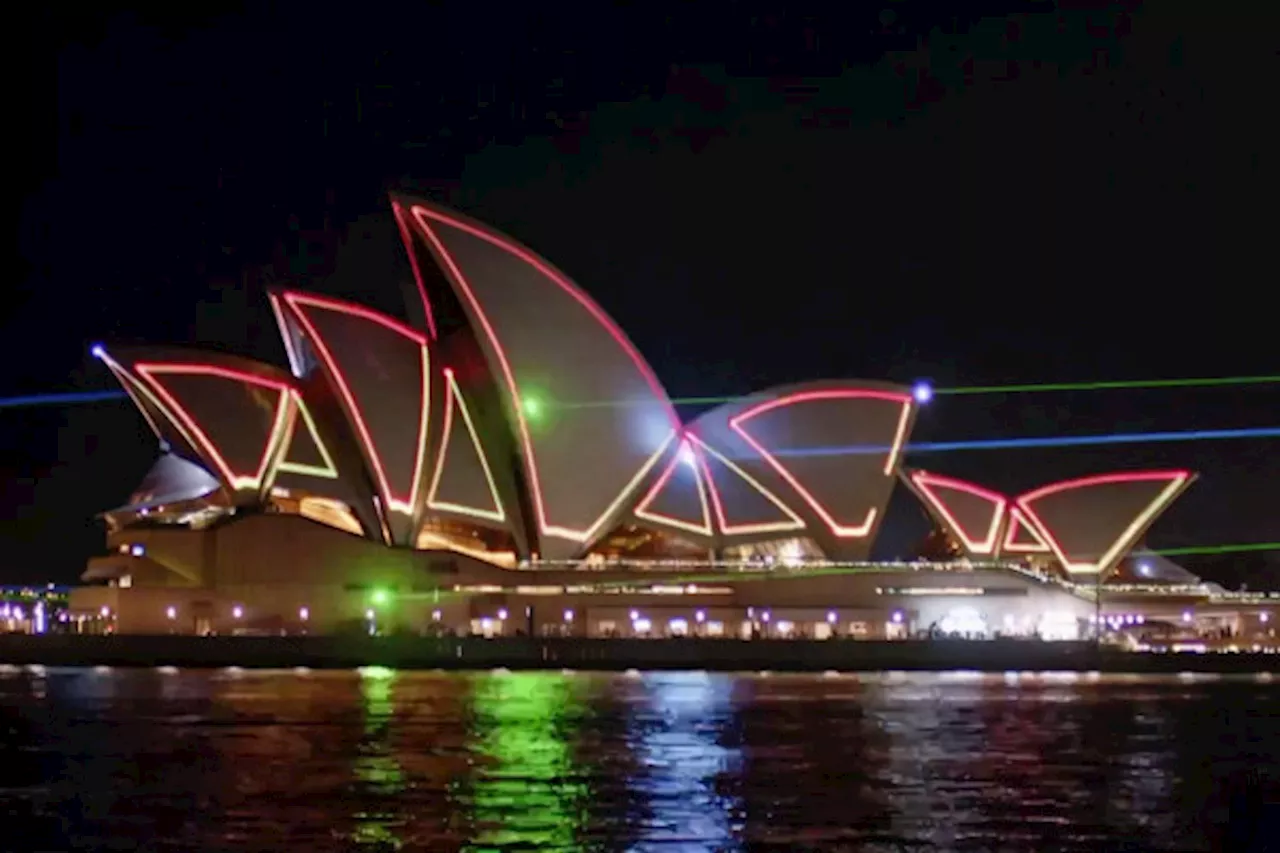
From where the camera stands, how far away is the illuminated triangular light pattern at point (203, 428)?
53906 millimetres

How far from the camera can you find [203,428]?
178ft

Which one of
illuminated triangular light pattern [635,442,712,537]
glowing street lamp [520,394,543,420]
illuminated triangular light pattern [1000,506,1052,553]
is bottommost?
illuminated triangular light pattern [1000,506,1052,553]

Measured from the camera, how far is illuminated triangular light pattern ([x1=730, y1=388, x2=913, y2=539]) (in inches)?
2351

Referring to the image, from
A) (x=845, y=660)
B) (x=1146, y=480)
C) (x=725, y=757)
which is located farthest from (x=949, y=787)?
(x=1146, y=480)

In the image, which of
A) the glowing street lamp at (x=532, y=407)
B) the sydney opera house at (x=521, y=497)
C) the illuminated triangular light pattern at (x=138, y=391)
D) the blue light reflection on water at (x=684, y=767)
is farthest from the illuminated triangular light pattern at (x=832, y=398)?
the blue light reflection on water at (x=684, y=767)

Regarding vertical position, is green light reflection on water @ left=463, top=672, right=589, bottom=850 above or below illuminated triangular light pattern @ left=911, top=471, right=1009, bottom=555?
below

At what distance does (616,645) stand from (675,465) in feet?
23.6

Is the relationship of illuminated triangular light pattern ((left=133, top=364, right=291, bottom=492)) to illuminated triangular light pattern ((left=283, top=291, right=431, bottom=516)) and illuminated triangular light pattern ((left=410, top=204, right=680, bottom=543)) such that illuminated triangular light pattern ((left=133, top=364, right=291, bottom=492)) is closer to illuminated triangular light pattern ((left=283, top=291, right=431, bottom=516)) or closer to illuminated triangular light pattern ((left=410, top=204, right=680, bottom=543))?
illuminated triangular light pattern ((left=283, top=291, right=431, bottom=516))

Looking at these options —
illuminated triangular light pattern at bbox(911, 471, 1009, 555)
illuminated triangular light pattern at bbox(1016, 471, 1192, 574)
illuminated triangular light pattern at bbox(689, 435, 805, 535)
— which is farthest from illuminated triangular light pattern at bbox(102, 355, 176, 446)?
illuminated triangular light pattern at bbox(1016, 471, 1192, 574)

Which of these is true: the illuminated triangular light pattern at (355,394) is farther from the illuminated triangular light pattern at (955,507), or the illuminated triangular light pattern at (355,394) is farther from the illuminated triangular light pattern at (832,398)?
the illuminated triangular light pattern at (955,507)

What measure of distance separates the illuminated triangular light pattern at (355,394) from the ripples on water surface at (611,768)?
15.6m

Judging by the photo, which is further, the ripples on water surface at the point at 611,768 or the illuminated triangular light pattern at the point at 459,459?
the illuminated triangular light pattern at the point at 459,459

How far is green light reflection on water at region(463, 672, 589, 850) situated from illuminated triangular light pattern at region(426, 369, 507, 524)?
762 inches

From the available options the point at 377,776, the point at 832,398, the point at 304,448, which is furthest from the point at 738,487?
the point at 377,776
